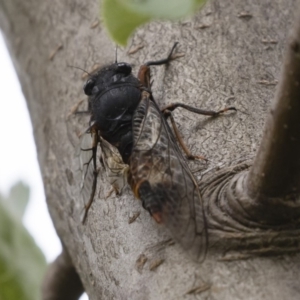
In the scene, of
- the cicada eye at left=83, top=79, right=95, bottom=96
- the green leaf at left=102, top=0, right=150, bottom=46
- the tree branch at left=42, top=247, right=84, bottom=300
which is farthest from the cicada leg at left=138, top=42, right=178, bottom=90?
the green leaf at left=102, top=0, right=150, bottom=46

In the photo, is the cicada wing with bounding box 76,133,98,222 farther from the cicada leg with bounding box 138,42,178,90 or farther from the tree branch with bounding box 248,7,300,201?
the tree branch with bounding box 248,7,300,201

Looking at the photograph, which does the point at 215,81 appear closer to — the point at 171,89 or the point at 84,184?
the point at 171,89

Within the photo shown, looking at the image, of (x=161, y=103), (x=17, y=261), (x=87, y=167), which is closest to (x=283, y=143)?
(x=161, y=103)

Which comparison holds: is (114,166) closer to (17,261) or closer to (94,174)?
(94,174)

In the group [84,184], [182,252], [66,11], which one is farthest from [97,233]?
[66,11]

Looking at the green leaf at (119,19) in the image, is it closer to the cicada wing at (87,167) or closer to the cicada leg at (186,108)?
the cicada leg at (186,108)

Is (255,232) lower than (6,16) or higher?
lower

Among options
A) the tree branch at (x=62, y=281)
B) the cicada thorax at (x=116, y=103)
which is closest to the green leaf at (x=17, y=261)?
the tree branch at (x=62, y=281)

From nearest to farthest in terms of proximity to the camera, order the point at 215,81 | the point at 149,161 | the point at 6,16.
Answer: the point at 149,161, the point at 215,81, the point at 6,16
